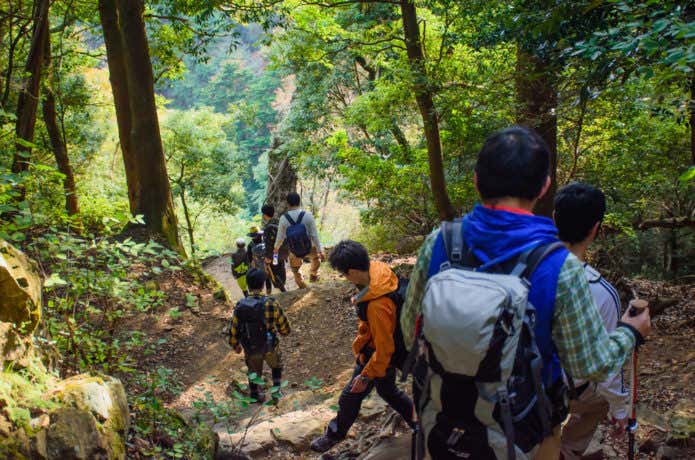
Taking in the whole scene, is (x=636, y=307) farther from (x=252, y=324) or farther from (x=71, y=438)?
(x=252, y=324)

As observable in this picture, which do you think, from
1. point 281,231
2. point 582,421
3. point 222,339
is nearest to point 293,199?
point 281,231

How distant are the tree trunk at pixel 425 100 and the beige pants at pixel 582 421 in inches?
227

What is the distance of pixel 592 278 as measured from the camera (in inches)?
101

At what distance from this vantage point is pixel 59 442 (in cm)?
293

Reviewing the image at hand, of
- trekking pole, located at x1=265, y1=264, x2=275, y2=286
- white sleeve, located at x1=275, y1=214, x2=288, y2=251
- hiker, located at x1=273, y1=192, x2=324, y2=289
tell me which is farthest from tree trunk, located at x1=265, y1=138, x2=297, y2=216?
hiker, located at x1=273, y1=192, x2=324, y2=289

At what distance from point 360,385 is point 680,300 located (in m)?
5.81

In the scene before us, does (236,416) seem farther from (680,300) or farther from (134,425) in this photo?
(680,300)

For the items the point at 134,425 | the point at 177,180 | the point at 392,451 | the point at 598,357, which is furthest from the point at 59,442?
the point at 177,180

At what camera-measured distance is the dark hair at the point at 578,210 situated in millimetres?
2510

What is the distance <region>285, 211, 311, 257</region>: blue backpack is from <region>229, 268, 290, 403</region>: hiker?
2.97 m

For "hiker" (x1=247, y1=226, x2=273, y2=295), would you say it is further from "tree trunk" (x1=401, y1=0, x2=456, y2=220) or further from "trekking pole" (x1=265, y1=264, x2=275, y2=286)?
"tree trunk" (x1=401, y1=0, x2=456, y2=220)

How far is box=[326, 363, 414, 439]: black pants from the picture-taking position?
12.4 feet

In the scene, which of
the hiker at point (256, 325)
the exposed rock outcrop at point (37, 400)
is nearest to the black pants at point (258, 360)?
the hiker at point (256, 325)

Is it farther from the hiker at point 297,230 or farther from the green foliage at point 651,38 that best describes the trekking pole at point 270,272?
the green foliage at point 651,38
